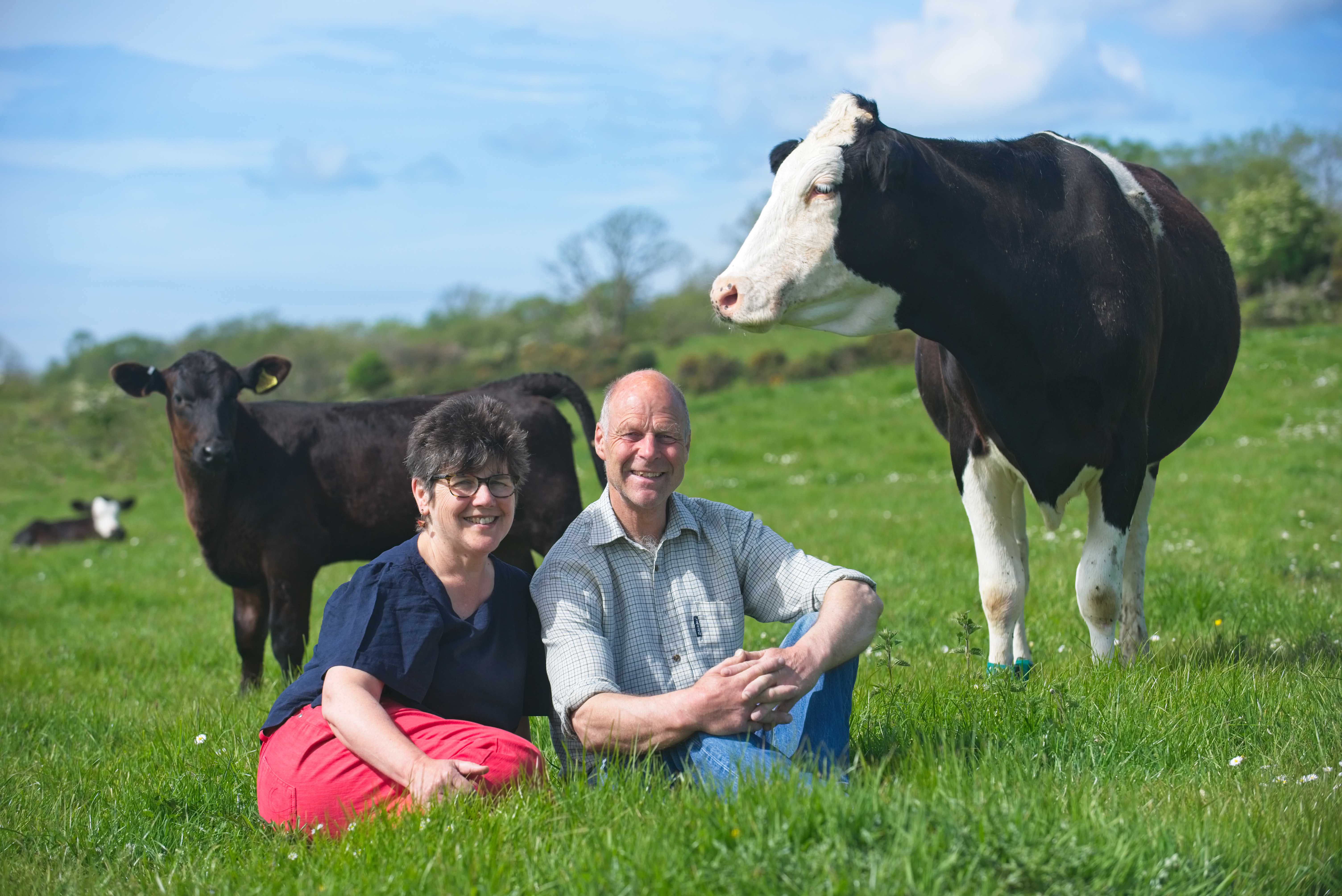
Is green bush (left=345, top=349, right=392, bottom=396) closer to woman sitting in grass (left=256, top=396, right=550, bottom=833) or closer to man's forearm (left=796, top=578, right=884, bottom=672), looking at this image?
woman sitting in grass (left=256, top=396, right=550, bottom=833)

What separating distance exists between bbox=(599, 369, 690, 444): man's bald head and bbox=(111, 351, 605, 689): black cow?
2920mm

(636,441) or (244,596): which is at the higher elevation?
(636,441)

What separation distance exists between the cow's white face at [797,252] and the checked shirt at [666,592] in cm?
84

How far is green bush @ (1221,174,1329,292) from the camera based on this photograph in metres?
37.3

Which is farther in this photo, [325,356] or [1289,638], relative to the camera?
[325,356]

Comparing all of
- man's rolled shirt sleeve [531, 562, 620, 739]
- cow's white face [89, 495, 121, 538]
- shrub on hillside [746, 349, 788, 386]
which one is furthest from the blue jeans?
shrub on hillside [746, 349, 788, 386]

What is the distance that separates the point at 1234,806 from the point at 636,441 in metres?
2.14

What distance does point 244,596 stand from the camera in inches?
281

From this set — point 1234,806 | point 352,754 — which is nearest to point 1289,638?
point 1234,806

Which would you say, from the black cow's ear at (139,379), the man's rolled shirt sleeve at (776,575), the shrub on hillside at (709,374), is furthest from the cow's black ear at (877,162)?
the shrub on hillside at (709,374)

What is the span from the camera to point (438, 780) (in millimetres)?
3303

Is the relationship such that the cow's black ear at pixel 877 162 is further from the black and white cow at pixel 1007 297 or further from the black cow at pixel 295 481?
the black cow at pixel 295 481

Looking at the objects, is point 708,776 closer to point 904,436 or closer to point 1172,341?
point 1172,341

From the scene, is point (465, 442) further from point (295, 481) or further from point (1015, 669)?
point (295, 481)
